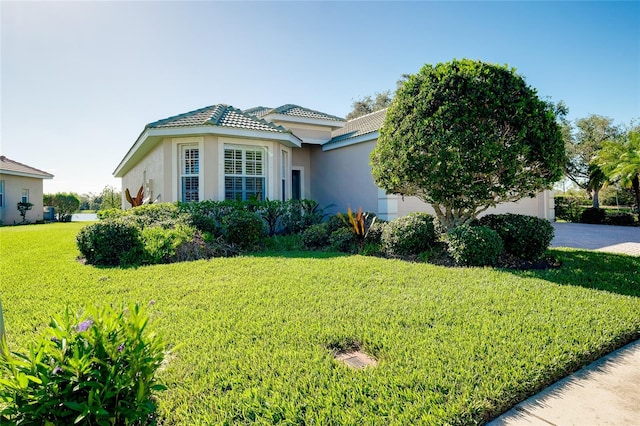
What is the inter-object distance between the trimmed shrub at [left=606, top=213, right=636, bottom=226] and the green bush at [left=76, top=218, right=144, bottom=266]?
997 inches

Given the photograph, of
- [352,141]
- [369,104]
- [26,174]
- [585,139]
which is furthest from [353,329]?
[369,104]

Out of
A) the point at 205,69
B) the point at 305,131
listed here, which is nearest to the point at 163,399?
the point at 205,69

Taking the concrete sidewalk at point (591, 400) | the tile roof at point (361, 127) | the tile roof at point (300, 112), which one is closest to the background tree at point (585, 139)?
the tile roof at point (361, 127)

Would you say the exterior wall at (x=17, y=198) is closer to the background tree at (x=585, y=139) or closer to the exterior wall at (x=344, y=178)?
the exterior wall at (x=344, y=178)

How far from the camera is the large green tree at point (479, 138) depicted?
7.44m

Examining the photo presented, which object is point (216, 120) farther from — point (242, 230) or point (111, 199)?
point (111, 199)

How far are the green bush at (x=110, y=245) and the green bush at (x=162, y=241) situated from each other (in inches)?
7.0

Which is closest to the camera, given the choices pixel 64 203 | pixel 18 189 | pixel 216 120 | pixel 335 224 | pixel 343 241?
pixel 343 241

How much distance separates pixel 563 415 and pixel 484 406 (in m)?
0.57

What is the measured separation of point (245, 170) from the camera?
41.1 ft

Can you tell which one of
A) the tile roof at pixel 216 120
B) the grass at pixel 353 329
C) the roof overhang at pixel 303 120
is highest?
the roof overhang at pixel 303 120

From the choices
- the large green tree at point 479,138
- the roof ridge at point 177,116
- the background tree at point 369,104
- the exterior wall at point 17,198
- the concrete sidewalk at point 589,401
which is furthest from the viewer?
the background tree at point 369,104

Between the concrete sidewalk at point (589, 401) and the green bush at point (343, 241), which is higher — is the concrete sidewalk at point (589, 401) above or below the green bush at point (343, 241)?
below

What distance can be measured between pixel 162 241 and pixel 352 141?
8.35 metres
